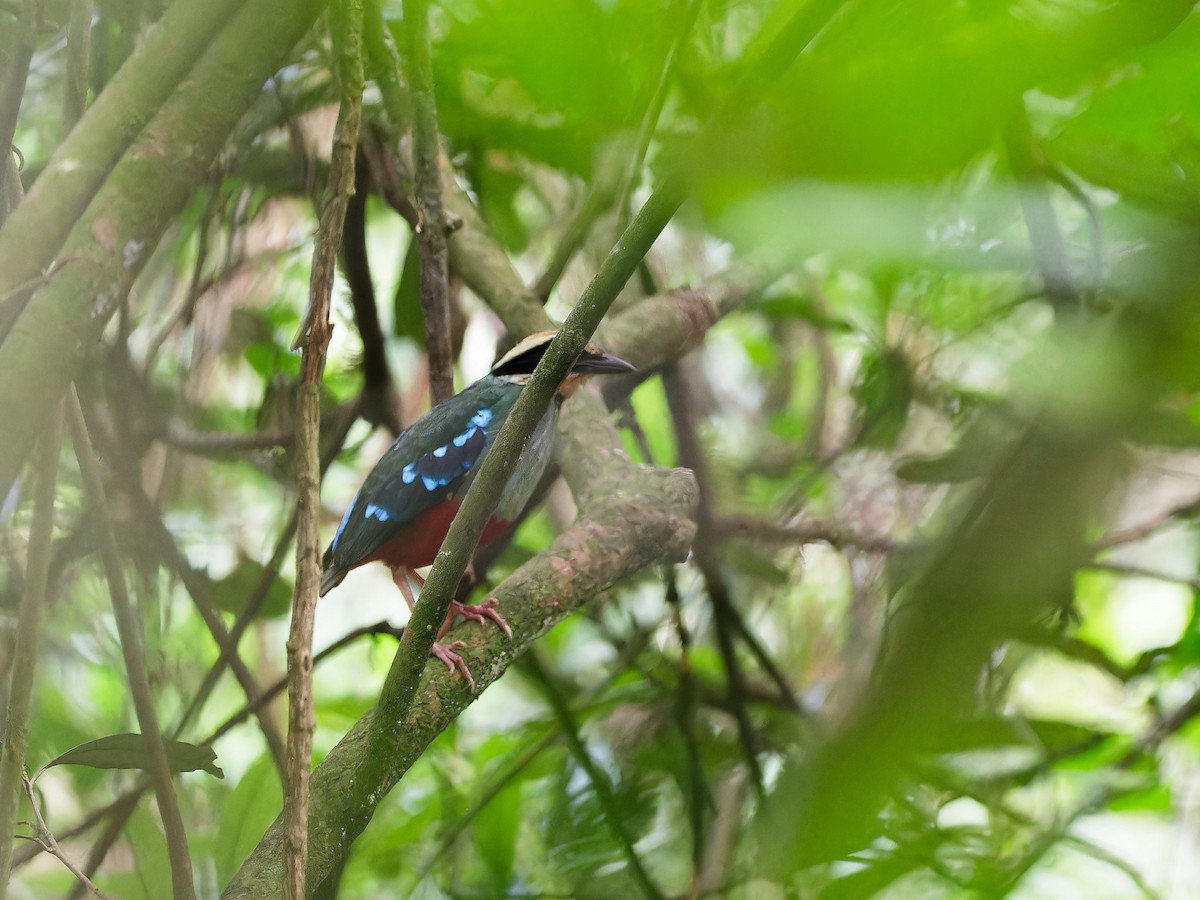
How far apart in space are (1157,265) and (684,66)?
0.32 m

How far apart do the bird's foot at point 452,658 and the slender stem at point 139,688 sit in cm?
55

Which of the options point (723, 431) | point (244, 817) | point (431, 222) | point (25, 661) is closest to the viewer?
point (25, 661)


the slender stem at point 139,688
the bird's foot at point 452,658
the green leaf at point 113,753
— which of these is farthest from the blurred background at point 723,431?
the bird's foot at point 452,658

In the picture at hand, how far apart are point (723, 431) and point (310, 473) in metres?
2.36

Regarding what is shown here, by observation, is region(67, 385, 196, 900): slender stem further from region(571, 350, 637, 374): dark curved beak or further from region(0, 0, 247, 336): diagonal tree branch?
region(571, 350, 637, 374): dark curved beak

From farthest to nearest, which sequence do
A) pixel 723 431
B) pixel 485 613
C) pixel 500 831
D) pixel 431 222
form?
1. pixel 723 431
2. pixel 500 831
3. pixel 431 222
4. pixel 485 613

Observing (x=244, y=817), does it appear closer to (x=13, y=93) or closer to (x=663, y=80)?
(x=13, y=93)

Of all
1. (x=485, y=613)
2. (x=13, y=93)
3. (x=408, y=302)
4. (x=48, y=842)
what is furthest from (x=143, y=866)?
(x=408, y=302)

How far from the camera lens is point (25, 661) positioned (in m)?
1.08

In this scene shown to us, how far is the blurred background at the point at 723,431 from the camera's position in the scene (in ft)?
1.62

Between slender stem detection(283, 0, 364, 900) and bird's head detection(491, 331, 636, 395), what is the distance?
104 centimetres

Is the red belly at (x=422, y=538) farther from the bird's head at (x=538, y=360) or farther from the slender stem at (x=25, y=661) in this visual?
the slender stem at (x=25, y=661)

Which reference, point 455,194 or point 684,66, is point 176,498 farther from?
point 684,66

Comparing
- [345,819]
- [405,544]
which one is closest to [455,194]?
[405,544]
